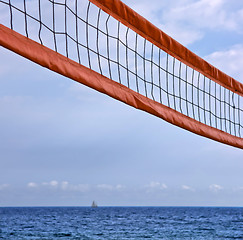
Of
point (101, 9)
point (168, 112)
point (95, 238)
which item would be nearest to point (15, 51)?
point (101, 9)

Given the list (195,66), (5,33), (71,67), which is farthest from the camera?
(195,66)

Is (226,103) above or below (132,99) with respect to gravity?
above

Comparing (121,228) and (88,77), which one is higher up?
(88,77)

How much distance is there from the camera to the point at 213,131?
19.0ft

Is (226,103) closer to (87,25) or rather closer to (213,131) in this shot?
(213,131)

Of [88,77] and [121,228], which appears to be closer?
[88,77]

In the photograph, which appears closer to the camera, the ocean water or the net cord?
the net cord

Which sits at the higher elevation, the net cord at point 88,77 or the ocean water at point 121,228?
the net cord at point 88,77

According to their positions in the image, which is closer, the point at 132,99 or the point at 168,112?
the point at 132,99

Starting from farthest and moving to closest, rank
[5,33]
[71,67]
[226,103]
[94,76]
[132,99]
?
[226,103] → [132,99] → [94,76] → [71,67] → [5,33]

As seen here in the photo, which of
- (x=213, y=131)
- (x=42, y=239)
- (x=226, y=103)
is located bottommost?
(x=42, y=239)

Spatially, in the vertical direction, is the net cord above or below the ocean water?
above

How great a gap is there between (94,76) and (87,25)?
72 centimetres

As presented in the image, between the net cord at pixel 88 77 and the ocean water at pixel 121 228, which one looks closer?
the net cord at pixel 88 77
